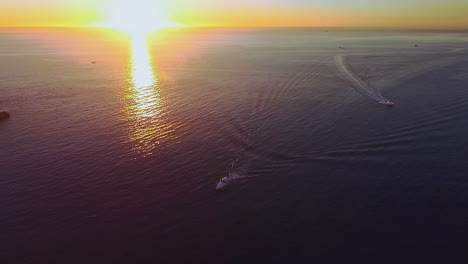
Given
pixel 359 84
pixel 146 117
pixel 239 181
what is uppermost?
pixel 359 84

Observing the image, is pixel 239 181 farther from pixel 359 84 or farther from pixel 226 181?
pixel 359 84

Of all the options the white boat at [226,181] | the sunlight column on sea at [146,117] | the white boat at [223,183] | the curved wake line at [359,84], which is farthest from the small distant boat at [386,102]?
the white boat at [223,183]

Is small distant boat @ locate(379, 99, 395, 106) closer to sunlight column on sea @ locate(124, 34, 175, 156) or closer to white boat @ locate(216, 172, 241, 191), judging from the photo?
white boat @ locate(216, 172, 241, 191)

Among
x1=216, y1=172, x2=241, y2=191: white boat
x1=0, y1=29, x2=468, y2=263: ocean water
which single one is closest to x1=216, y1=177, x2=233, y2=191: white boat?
x1=216, y1=172, x2=241, y2=191: white boat

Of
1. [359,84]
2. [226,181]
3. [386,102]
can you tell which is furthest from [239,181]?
[359,84]

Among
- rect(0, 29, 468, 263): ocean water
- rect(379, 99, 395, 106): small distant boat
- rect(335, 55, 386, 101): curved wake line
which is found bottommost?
rect(0, 29, 468, 263): ocean water

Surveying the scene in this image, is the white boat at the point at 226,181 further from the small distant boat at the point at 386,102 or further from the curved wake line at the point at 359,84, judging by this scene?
the curved wake line at the point at 359,84

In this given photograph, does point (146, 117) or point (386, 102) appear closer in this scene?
point (146, 117)

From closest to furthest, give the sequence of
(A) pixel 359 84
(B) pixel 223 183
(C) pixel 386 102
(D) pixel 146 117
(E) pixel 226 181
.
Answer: (B) pixel 223 183, (E) pixel 226 181, (D) pixel 146 117, (C) pixel 386 102, (A) pixel 359 84

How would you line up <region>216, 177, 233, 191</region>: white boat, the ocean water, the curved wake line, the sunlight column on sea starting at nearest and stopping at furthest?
the ocean water
<region>216, 177, 233, 191</region>: white boat
the sunlight column on sea
the curved wake line
